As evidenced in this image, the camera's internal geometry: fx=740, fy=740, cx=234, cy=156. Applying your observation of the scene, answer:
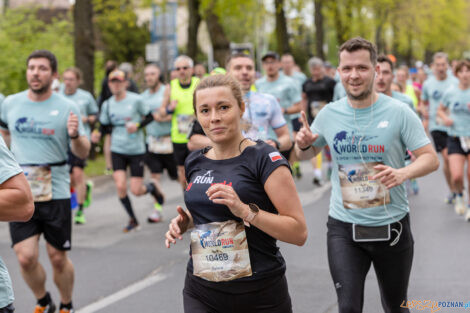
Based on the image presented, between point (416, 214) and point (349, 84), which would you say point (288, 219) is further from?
point (416, 214)

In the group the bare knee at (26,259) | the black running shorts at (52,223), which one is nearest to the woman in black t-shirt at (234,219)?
the bare knee at (26,259)

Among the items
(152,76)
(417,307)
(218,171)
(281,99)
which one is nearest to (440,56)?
(281,99)

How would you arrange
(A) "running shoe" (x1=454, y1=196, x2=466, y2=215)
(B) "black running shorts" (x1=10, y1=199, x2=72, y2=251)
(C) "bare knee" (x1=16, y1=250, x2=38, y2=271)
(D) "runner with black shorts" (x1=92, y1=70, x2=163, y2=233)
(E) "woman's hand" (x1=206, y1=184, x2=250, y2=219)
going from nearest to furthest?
(E) "woman's hand" (x1=206, y1=184, x2=250, y2=219) < (C) "bare knee" (x1=16, y1=250, x2=38, y2=271) < (B) "black running shorts" (x1=10, y1=199, x2=72, y2=251) < (D) "runner with black shorts" (x1=92, y1=70, x2=163, y2=233) < (A) "running shoe" (x1=454, y1=196, x2=466, y2=215)

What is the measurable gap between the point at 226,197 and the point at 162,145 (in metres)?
8.12

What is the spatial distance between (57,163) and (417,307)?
10.4ft

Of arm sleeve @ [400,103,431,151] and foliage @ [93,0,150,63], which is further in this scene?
foliage @ [93,0,150,63]

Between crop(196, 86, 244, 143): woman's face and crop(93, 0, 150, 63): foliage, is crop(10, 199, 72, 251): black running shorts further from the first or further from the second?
crop(93, 0, 150, 63): foliage

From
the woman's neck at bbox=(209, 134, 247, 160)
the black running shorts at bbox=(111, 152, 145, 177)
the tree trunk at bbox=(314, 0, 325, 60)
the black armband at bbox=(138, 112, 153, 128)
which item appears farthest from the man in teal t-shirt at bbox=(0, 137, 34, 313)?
the tree trunk at bbox=(314, 0, 325, 60)

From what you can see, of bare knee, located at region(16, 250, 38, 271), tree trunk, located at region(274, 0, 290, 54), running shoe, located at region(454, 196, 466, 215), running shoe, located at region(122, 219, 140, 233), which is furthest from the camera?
tree trunk, located at region(274, 0, 290, 54)

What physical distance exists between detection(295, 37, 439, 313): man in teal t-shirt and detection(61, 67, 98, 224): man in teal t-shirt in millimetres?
6421

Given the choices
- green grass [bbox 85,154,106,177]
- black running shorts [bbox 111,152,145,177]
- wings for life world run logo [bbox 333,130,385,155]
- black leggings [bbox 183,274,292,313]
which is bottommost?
green grass [bbox 85,154,106,177]

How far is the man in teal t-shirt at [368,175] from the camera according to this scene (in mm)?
4344

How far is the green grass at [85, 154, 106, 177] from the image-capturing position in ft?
48.8

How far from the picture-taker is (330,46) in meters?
82.3
